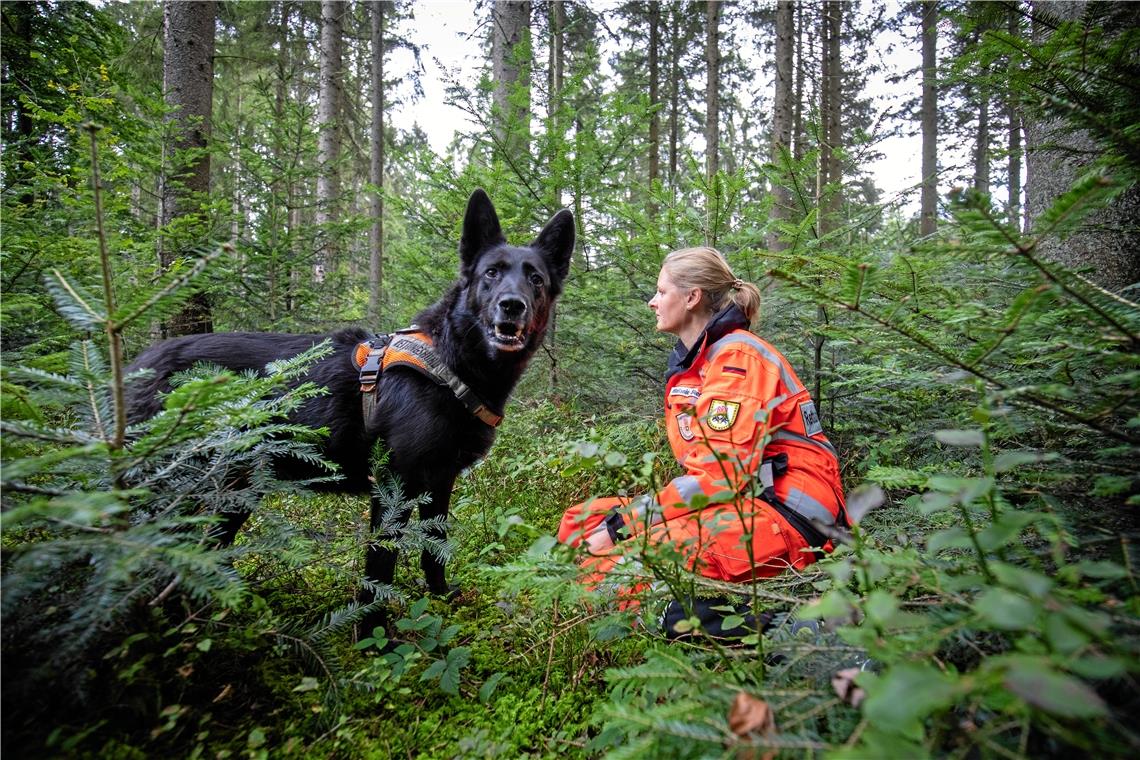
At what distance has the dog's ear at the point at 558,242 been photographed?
12.3 feet

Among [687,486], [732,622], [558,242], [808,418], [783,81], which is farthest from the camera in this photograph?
[783,81]

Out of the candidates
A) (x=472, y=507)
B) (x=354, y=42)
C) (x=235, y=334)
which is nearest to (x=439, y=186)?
(x=235, y=334)

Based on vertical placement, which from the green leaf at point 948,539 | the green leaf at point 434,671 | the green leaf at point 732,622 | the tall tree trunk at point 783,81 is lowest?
the green leaf at point 434,671

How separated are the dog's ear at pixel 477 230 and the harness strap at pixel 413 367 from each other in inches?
36.1

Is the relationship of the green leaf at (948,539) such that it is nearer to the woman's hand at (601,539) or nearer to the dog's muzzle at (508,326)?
the woman's hand at (601,539)

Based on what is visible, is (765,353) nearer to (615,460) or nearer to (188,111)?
(615,460)

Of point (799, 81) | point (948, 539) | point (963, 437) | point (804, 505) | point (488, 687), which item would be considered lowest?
point (488, 687)

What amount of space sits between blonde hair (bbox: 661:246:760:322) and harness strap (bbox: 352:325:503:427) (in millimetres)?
1536

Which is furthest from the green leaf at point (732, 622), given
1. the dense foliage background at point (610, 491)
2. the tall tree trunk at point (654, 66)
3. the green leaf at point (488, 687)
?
the tall tree trunk at point (654, 66)

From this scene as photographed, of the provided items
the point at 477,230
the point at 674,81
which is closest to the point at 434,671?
the point at 477,230

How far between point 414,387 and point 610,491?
5.25 feet

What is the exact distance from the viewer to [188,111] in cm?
559

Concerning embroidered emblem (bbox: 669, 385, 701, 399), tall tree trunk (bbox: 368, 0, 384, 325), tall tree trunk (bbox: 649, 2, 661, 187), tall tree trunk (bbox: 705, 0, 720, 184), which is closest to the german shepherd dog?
embroidered emblem (bbox: 669, 385, 701, 399)

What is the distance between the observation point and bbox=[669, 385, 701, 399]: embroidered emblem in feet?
8.97
